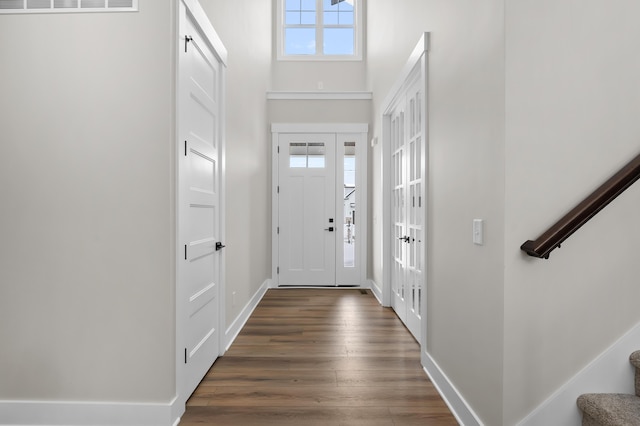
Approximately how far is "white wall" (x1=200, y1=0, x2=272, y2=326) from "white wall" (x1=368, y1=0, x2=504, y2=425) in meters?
1.58

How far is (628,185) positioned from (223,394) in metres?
2.33

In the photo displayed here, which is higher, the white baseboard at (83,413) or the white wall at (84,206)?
the white wall at (84,206)

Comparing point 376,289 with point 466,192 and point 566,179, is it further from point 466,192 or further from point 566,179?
point 566,179

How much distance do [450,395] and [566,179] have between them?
138 centimetres

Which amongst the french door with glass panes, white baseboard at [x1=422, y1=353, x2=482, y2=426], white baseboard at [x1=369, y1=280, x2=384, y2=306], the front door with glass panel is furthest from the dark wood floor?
the front door with glass panel

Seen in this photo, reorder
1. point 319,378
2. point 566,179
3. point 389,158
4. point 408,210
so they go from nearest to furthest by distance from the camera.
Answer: point 566,179 < point 319,378 < point 408,210 < point 389,158

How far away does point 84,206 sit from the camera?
212 cm

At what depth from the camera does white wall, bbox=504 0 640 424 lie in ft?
5.45

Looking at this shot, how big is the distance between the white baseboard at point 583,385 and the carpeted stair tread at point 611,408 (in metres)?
0.04

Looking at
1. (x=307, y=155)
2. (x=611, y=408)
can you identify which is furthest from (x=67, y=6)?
(x=307, y=155)

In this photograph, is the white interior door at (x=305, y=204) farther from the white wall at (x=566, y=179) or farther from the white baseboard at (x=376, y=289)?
the white wall at (x=566, y=179)

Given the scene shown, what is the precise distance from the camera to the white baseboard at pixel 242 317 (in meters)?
3.42

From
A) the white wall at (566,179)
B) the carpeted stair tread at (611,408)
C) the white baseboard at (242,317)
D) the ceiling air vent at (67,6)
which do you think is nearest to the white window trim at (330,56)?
the white baseboard at (242,317)

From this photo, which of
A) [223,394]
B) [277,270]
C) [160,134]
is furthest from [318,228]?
[160,134]
